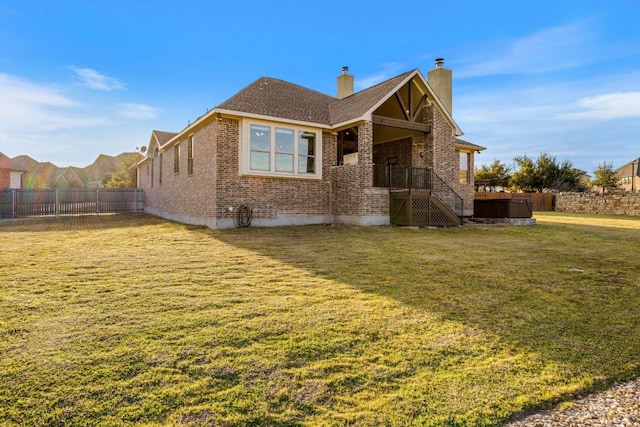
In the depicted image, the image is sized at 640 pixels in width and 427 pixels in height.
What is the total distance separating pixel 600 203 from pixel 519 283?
3007cm

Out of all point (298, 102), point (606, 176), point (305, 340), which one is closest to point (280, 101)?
point (298, 102)

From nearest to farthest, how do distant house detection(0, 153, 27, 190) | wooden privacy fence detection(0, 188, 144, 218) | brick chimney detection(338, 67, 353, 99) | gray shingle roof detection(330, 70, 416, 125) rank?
1. gray shingle roof detection(330, 70, 416, 125)
2. brick chimney detection(338, 67, 353, 99)
3. wooden privacy fence detection(0, 188, 144, 218)
4. distant house detection(0, 153, 27, 190)

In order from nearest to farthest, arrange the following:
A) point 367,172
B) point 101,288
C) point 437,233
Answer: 1. point 101,288
2. point 437,233
3. point 367,172

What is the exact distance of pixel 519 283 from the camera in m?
5.21

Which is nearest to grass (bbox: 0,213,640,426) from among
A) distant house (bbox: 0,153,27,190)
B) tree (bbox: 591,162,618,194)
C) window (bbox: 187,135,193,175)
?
window (bbox: 187,135,193,175)

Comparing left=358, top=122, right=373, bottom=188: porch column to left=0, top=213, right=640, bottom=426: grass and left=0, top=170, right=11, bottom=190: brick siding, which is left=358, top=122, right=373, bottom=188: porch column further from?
left=0, top=170, right=11, bottom=190: brick siding

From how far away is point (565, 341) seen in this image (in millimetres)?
3232

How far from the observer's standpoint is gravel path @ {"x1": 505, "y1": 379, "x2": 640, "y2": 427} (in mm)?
2113

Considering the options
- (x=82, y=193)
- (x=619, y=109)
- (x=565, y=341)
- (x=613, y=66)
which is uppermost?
(x=613, y=66)

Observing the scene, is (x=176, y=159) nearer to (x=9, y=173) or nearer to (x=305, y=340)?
(x=305, y=340)

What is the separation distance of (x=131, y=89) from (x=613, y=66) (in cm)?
2375

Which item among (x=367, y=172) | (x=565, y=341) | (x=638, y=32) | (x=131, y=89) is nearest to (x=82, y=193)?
(x=131, y=89)

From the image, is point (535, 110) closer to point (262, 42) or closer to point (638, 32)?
point (638, 32)

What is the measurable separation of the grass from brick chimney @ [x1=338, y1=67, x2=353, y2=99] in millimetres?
15049
